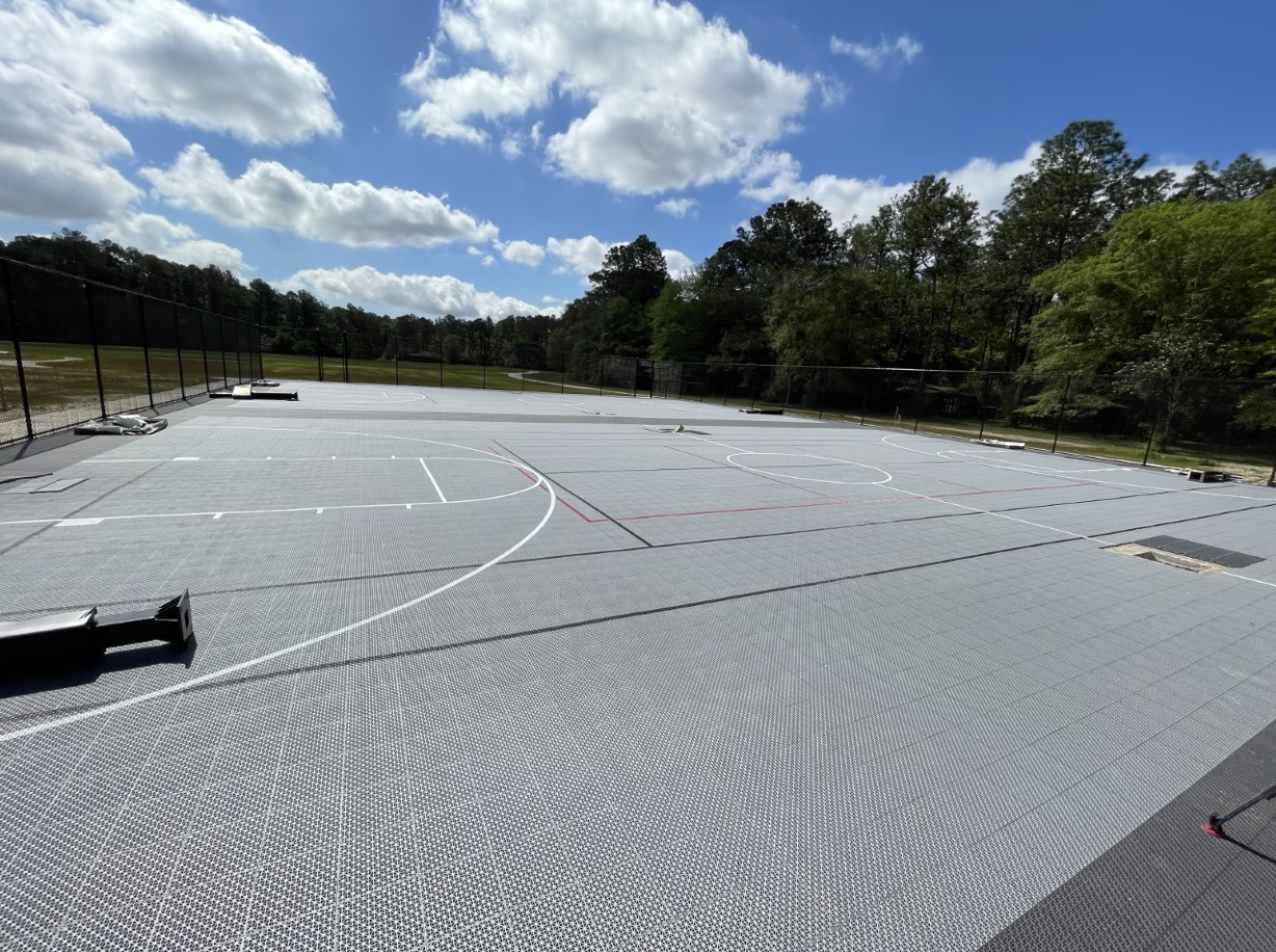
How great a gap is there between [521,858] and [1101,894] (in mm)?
2114

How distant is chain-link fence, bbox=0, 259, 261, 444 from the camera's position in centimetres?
846

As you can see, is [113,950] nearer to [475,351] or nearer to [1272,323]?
[1272,323]

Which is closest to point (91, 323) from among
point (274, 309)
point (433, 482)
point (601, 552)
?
point (433, 482)

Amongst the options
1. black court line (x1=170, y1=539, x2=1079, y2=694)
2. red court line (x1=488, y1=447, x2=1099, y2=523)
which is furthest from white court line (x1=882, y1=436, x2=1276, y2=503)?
black court line (x1=170, y1=539, x2=1079, y2=694)

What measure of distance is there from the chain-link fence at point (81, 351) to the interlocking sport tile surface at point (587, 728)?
4.81m

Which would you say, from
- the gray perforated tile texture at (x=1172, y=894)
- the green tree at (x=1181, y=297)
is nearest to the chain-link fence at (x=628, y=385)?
the green tree at (x=1181, y=297)

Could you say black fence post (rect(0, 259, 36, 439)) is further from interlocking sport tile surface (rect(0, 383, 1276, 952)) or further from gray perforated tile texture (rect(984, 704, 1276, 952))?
gray perforated tile texture (rect(984, 704, 1276, 952))

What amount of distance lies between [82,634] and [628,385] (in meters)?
38.9

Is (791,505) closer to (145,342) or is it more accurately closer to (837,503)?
(837,503)

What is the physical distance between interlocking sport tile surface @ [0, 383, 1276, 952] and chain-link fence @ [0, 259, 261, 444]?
481 centimetres

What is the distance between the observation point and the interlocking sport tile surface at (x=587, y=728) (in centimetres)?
178

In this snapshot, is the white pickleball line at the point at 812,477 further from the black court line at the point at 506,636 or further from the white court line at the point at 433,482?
the white court line at the point at 433,482

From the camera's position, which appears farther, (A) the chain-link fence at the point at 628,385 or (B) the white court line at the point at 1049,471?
(B) the white court line at the point at 1049,471

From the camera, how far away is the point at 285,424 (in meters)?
12.0
